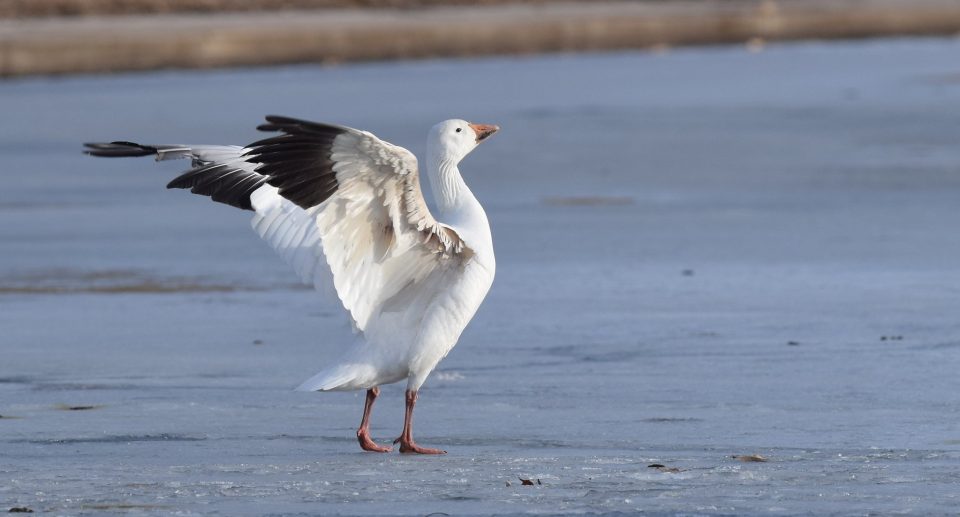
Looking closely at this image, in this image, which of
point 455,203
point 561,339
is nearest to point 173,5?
point 561,339

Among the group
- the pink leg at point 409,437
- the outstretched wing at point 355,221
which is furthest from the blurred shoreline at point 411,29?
the pink leg at point 409,437

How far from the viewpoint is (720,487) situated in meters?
5.52

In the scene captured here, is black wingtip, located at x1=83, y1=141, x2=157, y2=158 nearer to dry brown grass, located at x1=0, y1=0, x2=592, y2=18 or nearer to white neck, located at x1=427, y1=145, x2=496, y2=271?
white neck, located at x1=427, y1=145, x2=496, y2=271

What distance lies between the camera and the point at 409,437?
6.41m

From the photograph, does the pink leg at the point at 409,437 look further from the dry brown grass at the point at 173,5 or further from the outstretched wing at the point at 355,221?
the dry brown grass at the point at 173,5

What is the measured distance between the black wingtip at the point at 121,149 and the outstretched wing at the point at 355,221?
76 centimetres

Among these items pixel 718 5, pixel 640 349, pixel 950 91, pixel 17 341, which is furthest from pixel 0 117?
pixel 718 5

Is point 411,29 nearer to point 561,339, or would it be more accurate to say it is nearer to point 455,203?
point 561,339

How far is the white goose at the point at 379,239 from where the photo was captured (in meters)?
6.28

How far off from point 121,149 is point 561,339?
2.07m

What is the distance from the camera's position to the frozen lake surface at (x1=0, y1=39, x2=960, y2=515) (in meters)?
5.69

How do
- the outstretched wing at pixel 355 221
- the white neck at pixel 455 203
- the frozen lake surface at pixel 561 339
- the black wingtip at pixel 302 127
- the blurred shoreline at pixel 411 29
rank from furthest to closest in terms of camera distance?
the blurred shoreline at pixel 411 29 < the white neck at pixel 455 203 < the outstretched wing at pixel 355 221 < the black wingtip at pixel 302 127 < the frozen lake surface at pixel 561 339

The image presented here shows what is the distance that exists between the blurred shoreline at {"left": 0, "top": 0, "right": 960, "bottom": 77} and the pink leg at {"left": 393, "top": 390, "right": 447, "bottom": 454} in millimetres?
20948

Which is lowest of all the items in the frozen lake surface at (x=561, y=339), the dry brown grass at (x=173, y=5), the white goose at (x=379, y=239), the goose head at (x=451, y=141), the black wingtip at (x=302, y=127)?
the dry brown grass at (x=173, y=5)
